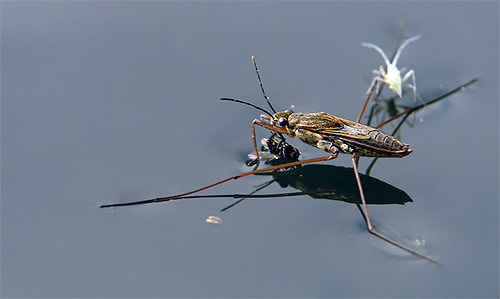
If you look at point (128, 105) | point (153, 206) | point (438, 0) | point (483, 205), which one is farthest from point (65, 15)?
point (483, 205)

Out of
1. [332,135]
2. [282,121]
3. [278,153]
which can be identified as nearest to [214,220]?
[278,153]

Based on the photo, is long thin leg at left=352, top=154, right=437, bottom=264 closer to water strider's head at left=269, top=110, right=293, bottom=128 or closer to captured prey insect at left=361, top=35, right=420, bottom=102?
water strider's head at left=269, top=110, right=293, bottom=128

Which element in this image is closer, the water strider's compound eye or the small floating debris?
the small floating debris

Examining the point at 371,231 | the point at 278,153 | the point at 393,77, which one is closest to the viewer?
the point at 371,231

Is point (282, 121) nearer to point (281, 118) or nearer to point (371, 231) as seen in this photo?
point (281, 118)

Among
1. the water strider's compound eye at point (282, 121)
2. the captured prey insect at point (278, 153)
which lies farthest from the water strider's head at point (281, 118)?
the captured prey insect at point (278, 153)

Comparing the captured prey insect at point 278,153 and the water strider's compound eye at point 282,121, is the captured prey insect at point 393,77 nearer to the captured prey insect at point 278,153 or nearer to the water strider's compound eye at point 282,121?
the water strider's compound eye at point 282,121

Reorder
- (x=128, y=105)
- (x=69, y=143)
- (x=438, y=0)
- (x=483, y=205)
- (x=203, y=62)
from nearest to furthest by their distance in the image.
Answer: (x=483, y=205) < (x=69, y=143) < (x=128, y=105) < (x=203, y=62) < (x=438, y=0)

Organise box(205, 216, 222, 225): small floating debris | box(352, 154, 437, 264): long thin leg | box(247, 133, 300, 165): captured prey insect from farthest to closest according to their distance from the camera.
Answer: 1. box(247, 133, 300, 165): captured prey insect
2. box(205, 216, 222, 225): small floating debris
3. box(352, 154, 437, 264): long thin leg

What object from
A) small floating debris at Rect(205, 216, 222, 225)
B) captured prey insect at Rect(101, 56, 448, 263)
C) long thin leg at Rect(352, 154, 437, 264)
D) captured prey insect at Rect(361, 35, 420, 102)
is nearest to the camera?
long thin leg at Rect(352, 154, 437, 264)

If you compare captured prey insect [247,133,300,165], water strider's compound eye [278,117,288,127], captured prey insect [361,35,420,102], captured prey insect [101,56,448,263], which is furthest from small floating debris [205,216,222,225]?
captured prey insect [361,35,420,102]

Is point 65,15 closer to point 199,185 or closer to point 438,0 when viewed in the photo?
point 199,185
